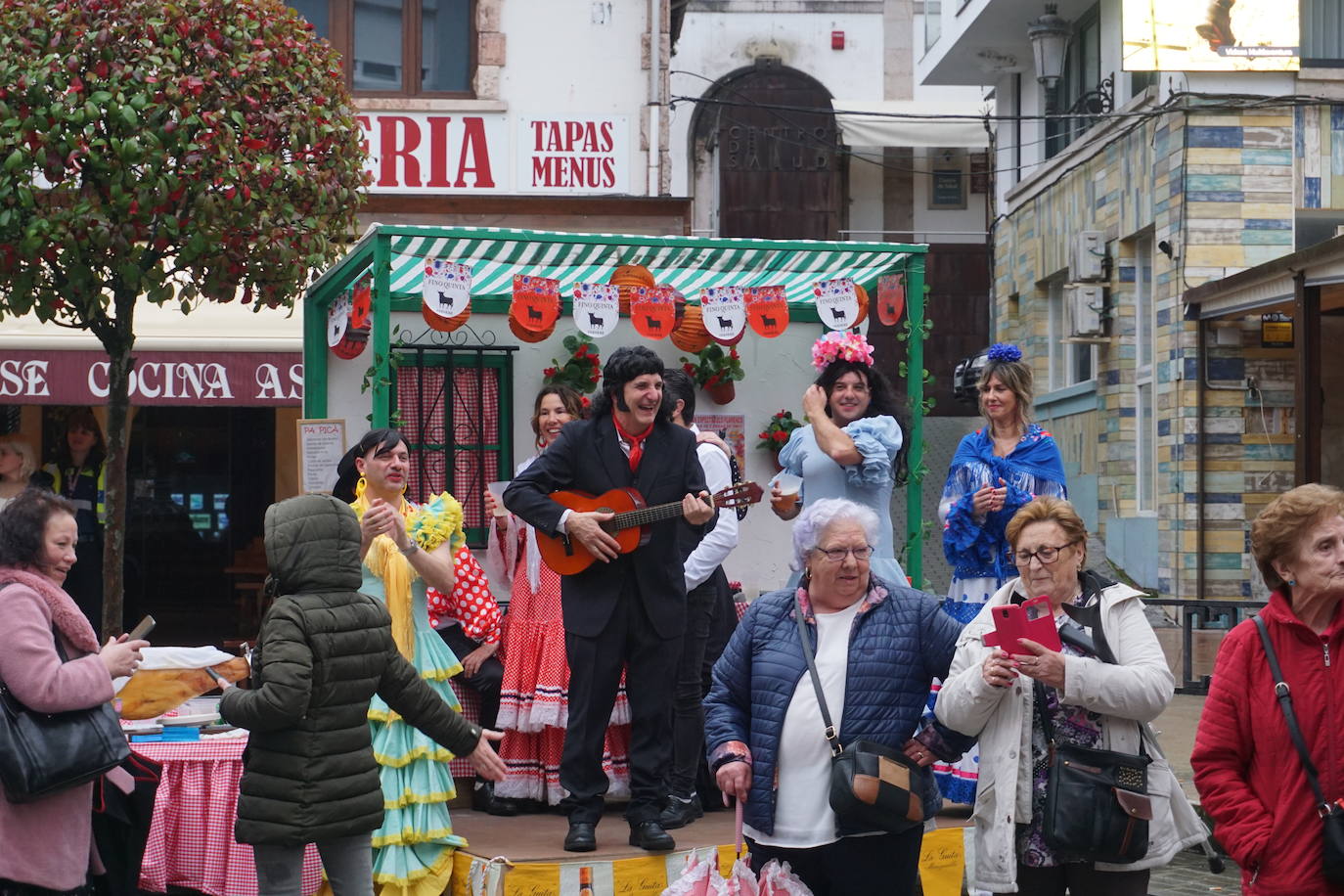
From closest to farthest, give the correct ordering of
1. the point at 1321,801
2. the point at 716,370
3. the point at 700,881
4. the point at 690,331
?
the point at 1321,801, the point at 700,881, the point at 690,331, the point at 716,370

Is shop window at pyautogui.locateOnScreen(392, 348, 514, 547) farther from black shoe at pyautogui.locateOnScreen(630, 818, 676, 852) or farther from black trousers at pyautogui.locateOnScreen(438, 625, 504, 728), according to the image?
black shoe at pyautogui.locateOnScreen(630, 818, 676, 852)

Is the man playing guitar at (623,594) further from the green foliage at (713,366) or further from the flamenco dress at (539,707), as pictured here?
the green foliage at (713,366)

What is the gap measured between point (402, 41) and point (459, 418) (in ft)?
24.0

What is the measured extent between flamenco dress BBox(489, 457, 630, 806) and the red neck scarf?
109 cm

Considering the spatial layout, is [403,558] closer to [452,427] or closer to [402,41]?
[452,427]

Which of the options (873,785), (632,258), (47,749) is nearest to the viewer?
(873,785)

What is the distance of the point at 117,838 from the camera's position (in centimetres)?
641

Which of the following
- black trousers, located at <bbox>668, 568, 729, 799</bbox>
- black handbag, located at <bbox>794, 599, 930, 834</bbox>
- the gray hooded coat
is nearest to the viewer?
black handbag, located at <bbox>794, 599, 930, 834</bbox>

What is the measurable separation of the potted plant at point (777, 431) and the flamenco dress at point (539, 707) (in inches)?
98.9

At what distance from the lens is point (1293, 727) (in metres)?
4.00

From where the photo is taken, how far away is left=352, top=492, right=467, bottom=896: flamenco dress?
6.42 meters

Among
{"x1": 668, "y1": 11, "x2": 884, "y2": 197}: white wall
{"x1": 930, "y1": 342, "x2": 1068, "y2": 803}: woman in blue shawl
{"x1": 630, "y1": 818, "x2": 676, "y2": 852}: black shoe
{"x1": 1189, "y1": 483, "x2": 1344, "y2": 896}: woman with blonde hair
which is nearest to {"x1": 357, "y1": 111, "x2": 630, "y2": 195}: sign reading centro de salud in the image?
{"x1": 930, "y1": 342, "x2": 1068, "y2": 803}: woman in blue shawl

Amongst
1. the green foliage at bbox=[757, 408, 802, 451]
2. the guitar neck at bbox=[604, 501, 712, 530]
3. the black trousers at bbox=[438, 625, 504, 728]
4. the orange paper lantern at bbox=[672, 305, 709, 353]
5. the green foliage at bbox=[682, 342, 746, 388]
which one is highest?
the orange paper lantern at bbox=[672, 305, 709, 353]

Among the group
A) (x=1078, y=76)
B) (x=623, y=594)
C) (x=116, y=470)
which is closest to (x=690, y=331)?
(x=116, y=470)
